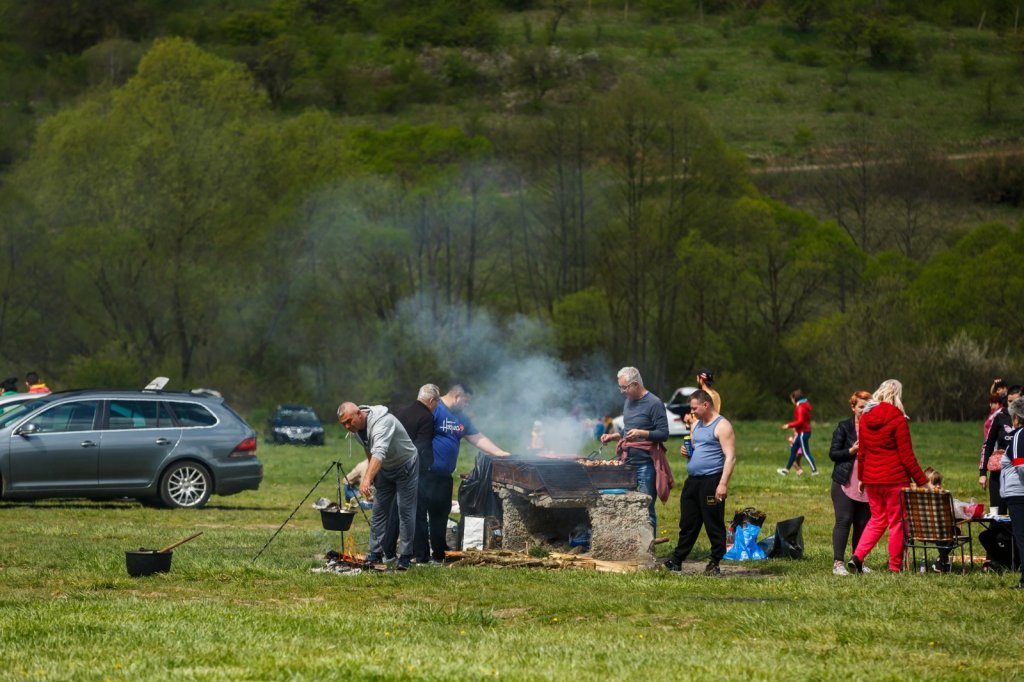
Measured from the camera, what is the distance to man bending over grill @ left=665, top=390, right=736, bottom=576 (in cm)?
1338

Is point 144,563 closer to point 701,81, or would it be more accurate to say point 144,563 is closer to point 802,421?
point 802,421

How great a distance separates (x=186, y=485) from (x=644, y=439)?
350 inches

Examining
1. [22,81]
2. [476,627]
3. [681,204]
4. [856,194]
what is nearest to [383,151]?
[681,204]

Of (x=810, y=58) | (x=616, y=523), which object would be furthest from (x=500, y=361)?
(x=810, y=58)

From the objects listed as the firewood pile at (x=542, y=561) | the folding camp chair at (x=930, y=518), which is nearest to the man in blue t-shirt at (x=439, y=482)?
the firewood pile at (x=542, y=561)

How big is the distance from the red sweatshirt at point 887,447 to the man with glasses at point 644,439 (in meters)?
2.09

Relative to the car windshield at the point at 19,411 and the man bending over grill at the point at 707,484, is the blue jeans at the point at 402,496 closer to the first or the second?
the man bending over grill at the point at 707,484

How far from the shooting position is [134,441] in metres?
20.7

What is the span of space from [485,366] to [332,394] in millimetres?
7122

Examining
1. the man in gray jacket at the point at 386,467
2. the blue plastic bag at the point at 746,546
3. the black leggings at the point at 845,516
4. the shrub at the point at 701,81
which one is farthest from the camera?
the shrub at the point at 701,81

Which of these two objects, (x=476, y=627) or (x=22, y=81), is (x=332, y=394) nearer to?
(x=476, y=627)

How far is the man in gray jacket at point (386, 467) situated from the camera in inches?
518

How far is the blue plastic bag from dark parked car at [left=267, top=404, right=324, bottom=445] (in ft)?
98.2

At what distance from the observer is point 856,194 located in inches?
3255
